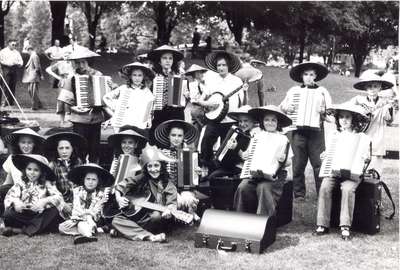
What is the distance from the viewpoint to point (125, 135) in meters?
7.66

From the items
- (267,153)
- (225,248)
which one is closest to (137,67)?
(267,153)

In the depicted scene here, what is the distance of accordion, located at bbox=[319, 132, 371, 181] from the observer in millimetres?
7133

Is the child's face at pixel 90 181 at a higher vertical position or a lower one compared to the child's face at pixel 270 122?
lower

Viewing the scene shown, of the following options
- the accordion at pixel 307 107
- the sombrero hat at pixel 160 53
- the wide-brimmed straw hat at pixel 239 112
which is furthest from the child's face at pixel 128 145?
the accordion at pixel 307 107

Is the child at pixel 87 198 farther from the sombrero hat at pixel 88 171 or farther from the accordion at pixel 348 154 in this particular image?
the accordion at pixel 348 154

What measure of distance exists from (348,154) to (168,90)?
9.17 feet

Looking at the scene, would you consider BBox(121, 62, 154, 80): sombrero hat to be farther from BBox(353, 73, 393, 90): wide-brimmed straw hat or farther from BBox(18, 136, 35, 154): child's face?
BBox(353, 73, 393, 90): wide-brimmed straw hat

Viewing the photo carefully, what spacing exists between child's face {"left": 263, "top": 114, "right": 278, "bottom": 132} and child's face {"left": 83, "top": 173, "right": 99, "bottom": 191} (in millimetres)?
2283

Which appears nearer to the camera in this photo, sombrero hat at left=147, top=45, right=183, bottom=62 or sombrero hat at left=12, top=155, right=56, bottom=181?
sombrero hat at left=12, top=155, right=56, bottom=181

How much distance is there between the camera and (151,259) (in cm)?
614

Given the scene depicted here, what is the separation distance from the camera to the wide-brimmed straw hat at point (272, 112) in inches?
291

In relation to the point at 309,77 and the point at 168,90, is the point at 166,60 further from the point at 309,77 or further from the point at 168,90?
the point at 309,77

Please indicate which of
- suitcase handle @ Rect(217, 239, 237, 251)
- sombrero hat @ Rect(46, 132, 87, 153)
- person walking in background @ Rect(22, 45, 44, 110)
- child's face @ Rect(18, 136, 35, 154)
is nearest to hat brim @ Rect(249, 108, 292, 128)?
suitcase handle @ Rect(217, 239, 237, 251)

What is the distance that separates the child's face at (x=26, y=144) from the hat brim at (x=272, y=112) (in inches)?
116
